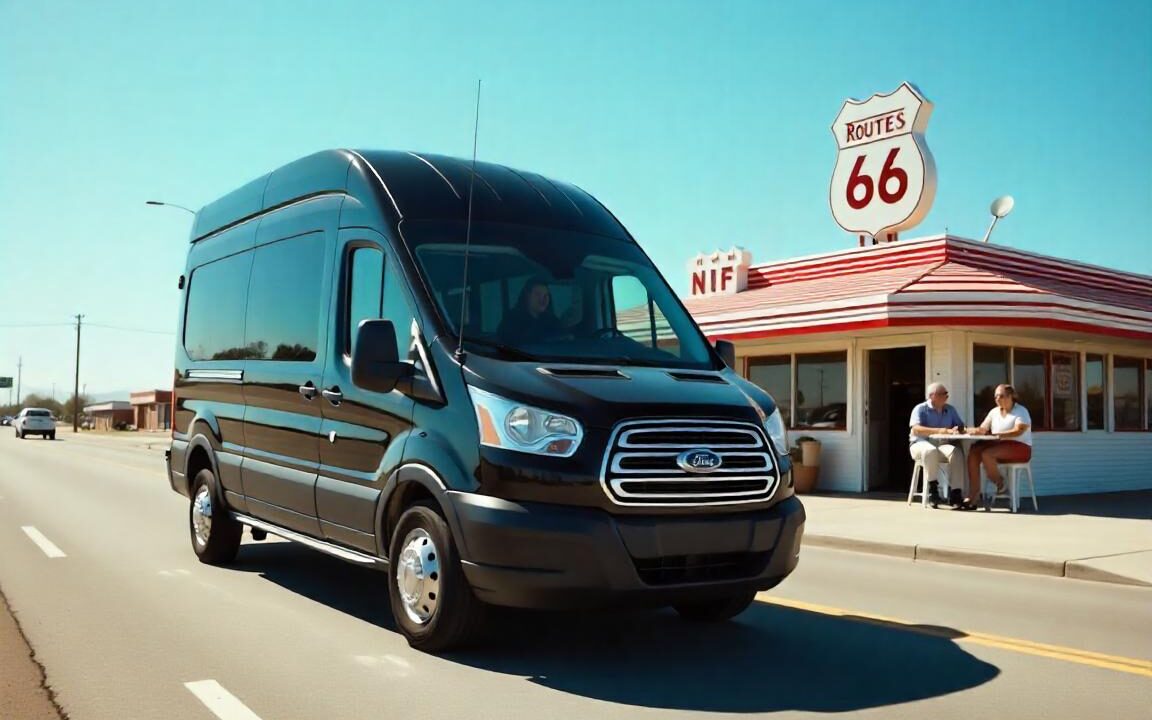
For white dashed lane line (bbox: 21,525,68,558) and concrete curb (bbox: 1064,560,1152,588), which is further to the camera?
white dashed lane line (bbox: 21,525,68,558)

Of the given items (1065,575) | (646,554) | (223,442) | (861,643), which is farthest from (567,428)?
(1065,575)

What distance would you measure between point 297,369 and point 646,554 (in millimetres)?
3216

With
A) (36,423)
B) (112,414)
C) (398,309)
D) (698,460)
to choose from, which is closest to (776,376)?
(398,309)

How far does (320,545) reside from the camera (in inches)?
278


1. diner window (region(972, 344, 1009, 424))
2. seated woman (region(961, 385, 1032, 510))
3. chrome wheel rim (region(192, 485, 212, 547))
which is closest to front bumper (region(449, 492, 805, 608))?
chrome wheel rim (region(192, 485, 212, 547))

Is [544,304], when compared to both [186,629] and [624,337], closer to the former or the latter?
[624,337]

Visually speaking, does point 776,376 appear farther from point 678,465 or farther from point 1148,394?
point 678,465

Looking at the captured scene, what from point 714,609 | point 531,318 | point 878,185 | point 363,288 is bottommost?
point 714,609

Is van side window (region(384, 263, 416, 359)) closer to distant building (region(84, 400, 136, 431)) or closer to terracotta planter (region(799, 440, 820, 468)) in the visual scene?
terracotta planter (region(799, 440, 820, 468))

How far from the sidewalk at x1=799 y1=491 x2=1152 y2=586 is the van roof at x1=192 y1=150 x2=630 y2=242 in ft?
17.4

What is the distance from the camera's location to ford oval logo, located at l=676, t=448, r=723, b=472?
216 inches

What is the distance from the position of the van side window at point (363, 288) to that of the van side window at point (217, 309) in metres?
2.10

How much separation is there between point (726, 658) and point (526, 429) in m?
1.74

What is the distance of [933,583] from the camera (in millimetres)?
9008
